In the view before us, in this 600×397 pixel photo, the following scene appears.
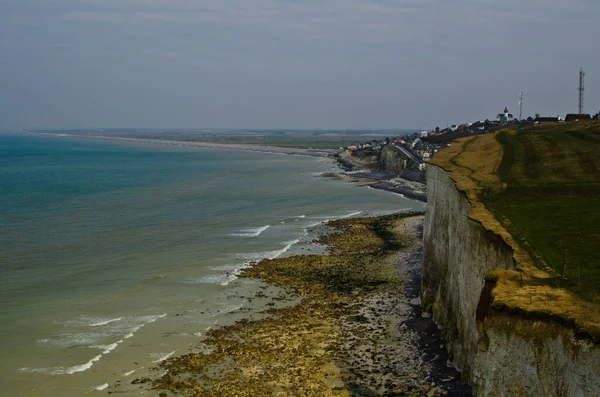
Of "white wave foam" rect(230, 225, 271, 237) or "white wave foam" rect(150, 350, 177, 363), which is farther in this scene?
"white wave foam" rect(230, 225, 271, 237)

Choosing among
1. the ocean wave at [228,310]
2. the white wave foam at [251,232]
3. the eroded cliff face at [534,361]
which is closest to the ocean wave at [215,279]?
the ocean wave at [228,310]

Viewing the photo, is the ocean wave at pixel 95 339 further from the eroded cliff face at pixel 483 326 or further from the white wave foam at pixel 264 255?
the eroded cliff face at pixel 483 326

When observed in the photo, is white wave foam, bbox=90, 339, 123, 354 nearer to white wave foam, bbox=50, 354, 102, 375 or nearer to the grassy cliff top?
white wave foam, bbox=50, 354, 102, 375

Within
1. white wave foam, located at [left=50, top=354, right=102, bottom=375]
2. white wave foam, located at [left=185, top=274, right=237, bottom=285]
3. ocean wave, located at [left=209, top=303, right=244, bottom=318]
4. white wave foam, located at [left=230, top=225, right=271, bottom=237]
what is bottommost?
white wave foam, located at [left=50, top=354, right=102, bottom=375]

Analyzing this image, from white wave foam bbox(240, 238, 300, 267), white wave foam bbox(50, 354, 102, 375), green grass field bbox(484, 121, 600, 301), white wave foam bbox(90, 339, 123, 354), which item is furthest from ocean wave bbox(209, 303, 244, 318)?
green grass field bbox(484, 121, 600, 301)

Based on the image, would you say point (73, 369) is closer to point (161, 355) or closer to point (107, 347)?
point (107, 347)

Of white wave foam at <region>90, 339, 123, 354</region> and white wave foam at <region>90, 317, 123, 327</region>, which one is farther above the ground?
white wave foam at <region>90, 317, 123, 327</region>

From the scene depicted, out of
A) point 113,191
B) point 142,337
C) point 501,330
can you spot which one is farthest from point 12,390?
point 113,191

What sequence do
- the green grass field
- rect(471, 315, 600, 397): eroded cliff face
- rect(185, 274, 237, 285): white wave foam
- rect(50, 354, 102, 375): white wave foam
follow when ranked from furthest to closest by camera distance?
1. rect(185, 274, 237, 285): white wave foam
2. rect(50, 354, 102, 375): white wave foam
3. the green grass field
4. rect(471, 315, 600, 397): eroded cliff face

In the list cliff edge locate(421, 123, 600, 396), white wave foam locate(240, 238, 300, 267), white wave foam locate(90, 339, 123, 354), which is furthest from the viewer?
white wave foam locate(240, 238, 300, 267)
